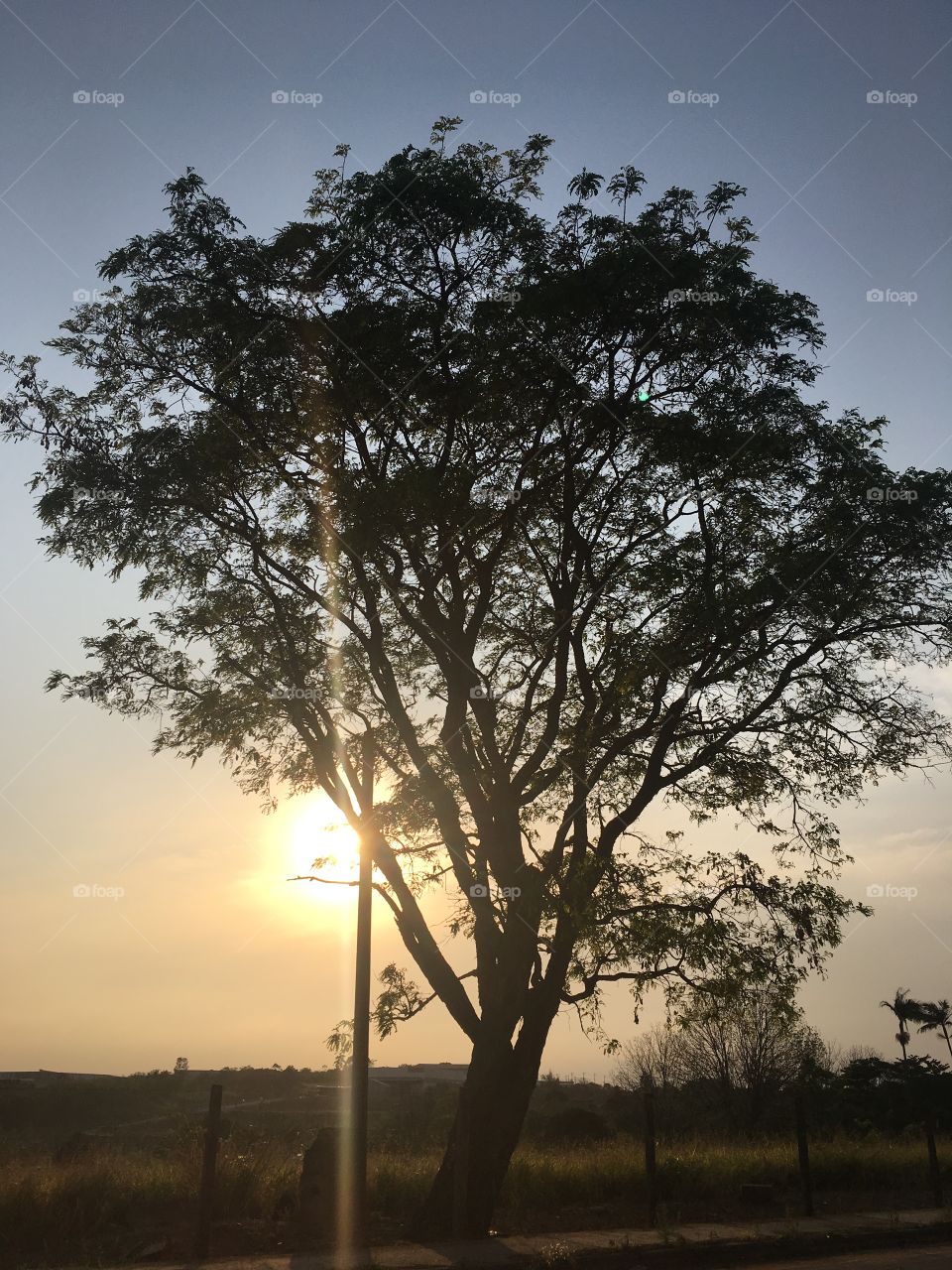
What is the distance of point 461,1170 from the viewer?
13250 millimetres

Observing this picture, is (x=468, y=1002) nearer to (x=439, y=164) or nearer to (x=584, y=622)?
(x=584, y=622)

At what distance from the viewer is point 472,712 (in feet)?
52.5

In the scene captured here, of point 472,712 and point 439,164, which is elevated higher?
point 439,164

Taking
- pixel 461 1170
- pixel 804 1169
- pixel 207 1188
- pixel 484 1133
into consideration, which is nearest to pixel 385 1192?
pixel 484 1133

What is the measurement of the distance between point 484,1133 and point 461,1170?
737mm

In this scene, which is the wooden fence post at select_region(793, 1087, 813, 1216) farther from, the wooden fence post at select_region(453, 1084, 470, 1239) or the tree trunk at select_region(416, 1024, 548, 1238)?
the wooden fence post at select_region(453, 1084, 470, 1239)

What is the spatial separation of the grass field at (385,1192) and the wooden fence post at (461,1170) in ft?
3.83

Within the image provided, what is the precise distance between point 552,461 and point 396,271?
3.32 meters

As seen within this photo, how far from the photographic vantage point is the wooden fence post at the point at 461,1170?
13203 millimetres

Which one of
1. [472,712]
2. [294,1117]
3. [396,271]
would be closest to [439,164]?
[396,271]

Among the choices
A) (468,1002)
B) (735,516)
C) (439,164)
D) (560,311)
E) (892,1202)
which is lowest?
(892,1202)

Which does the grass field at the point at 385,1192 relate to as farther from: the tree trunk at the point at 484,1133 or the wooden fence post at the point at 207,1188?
the tree trunk at the point at 484,1133

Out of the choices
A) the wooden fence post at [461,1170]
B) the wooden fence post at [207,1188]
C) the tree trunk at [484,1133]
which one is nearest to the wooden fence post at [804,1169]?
the tree trunk at [484,1133]

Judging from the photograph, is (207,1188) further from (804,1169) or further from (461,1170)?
(804,1169)
